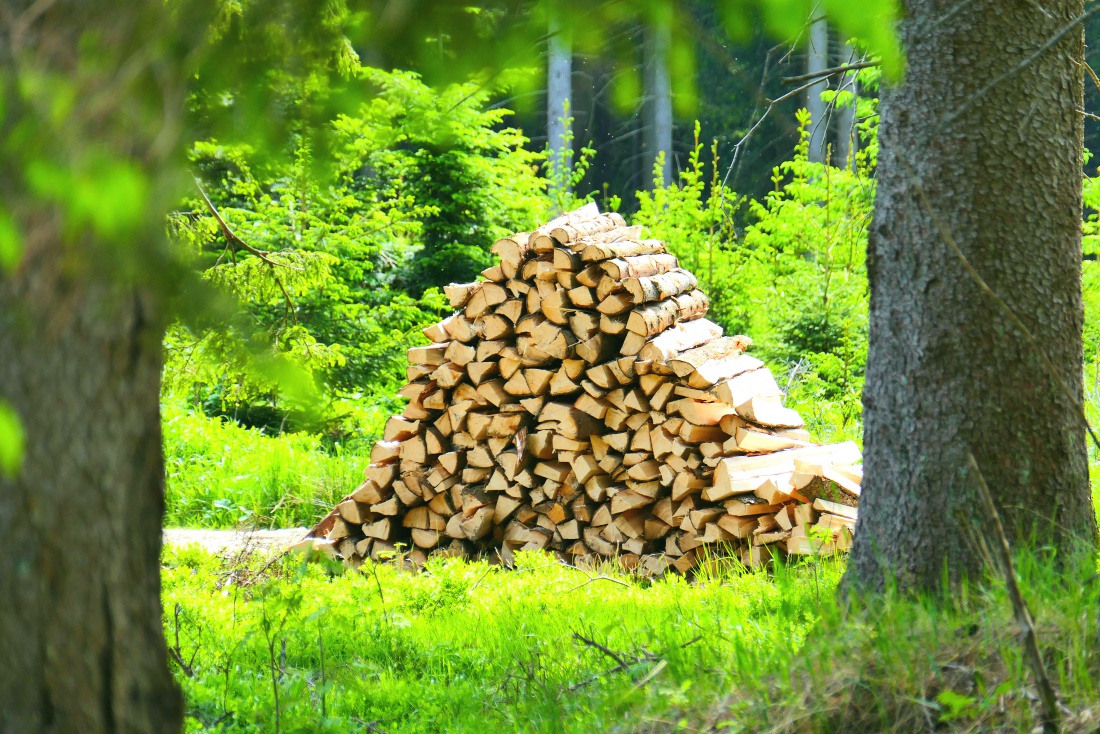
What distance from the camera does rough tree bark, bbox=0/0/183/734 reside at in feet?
4.40

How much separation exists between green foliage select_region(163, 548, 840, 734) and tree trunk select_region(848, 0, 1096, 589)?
0.63 metres

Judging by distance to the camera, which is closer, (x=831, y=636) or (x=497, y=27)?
(x=497, y=27)

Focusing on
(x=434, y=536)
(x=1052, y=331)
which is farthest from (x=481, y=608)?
(x=1052, y=331)

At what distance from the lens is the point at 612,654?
8.43 ft

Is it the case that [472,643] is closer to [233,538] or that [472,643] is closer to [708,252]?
[233,538]

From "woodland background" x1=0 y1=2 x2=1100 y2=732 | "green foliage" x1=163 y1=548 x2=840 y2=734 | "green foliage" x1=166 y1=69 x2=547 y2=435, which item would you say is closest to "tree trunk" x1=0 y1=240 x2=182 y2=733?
"woodland background" x1=0 y1=2 x2=1100 y2=732

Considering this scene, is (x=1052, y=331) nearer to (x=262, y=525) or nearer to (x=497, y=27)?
(x=497, y=27)

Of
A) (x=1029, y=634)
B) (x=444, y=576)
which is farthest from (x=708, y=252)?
(x=1029, y=634)

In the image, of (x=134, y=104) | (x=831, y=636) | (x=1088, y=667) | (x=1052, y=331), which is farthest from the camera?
(x=1052, y=331)

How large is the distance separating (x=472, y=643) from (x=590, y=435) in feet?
6.29

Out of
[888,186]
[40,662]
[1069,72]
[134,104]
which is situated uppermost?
[1069,72]

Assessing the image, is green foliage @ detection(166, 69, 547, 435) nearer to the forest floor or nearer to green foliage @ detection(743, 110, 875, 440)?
the forest floor

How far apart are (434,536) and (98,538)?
4.20 m

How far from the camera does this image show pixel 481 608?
159 inches
